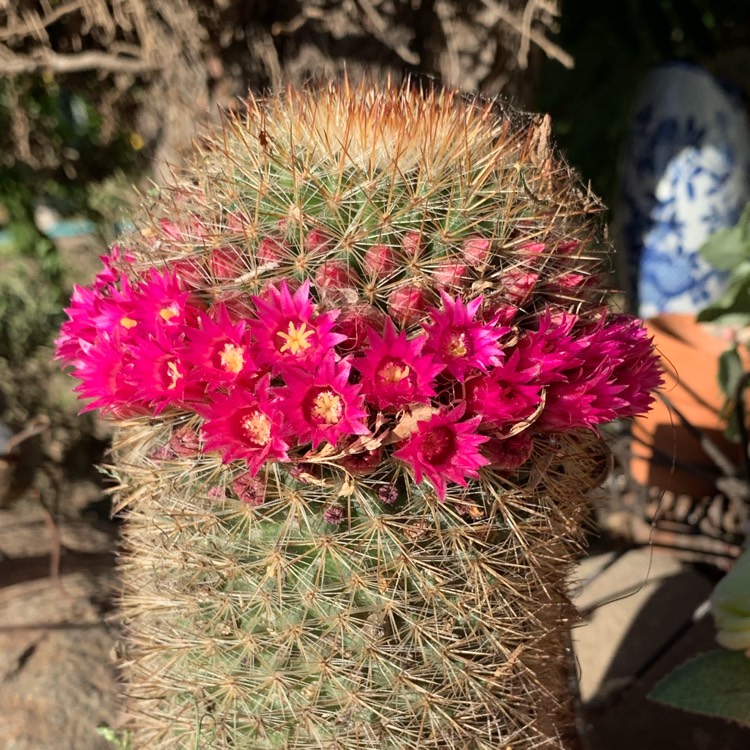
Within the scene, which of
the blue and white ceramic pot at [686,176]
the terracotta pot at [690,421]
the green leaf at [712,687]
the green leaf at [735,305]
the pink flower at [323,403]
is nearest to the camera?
the pink flower at [323,403]

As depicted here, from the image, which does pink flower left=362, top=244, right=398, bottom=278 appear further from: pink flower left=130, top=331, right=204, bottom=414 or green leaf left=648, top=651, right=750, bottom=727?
green leaf left=648, top=651, right=750, bottom=727

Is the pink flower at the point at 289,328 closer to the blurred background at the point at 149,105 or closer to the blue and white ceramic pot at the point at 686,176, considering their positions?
the blurred background at the point at 149,105

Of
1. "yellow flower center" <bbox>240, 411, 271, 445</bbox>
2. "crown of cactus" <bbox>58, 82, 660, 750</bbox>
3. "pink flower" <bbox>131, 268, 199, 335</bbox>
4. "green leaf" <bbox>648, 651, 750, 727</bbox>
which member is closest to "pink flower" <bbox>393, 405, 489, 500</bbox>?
"crown of cactus" <bbox>58, 82, 660, 750</bbox>

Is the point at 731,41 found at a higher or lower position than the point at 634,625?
higher

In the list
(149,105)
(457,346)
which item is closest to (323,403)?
(457,346)

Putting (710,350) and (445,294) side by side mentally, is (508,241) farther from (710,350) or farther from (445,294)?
(710,350)

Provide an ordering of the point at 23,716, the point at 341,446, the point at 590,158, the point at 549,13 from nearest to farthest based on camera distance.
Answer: the point at 341,446 → the point at 23,716 → the point at 549,13 → the point at 590,158

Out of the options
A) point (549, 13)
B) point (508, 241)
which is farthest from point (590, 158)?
point (508, 241)

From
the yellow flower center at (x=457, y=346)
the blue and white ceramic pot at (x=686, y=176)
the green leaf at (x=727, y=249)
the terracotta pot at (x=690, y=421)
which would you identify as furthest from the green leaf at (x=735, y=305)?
the yellow flower center at (x=457, y=346)
